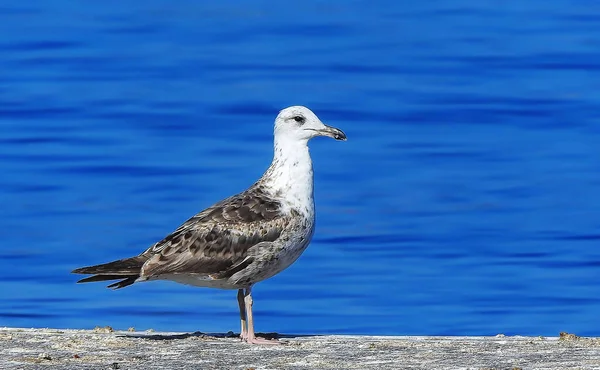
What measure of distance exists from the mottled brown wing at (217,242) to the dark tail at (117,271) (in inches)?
3.5

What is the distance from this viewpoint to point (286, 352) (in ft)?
28.8

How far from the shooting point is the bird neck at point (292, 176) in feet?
33.7

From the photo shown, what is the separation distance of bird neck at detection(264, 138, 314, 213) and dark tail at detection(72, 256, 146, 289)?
127 centimetres

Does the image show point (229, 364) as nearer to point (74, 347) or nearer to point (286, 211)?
point (74, 347)

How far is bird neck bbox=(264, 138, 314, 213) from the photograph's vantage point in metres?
10.3

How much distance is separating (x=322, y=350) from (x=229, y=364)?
0.93m

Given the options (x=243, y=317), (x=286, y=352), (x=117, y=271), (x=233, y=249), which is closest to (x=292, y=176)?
(x=233, y=249)

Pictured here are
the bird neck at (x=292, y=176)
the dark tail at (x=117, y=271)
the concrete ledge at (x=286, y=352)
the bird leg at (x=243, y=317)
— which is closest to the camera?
the concrete ledge at (x=286, y=352)

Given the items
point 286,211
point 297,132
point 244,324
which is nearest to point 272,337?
point 244,324

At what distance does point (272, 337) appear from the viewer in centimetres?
998

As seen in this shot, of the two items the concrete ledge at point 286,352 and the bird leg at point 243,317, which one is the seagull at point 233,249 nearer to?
the bird leg at point 243,317

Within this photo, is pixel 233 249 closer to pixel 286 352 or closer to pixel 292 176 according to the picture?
pixel 292 176

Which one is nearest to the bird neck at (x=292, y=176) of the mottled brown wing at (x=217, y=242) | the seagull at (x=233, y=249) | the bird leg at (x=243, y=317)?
the seagull at (x=233, y=249)

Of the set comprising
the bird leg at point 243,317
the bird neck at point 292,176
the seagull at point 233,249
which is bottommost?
the bird leg at point 243,317
